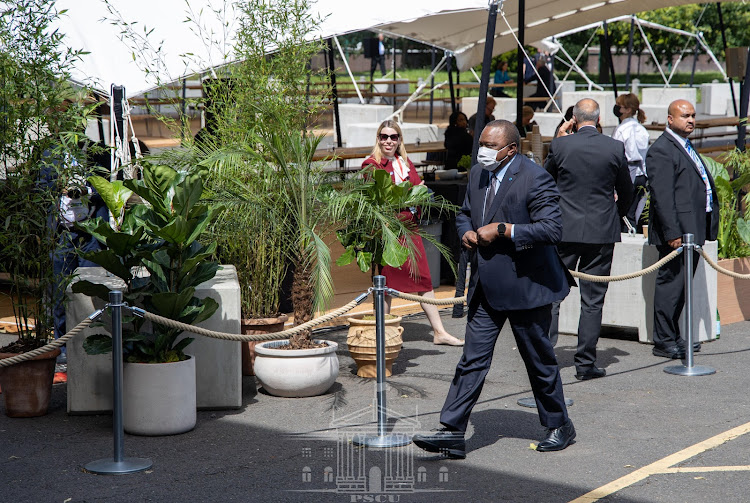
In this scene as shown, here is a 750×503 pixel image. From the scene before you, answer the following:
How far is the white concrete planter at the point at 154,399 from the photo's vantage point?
20.1 feet

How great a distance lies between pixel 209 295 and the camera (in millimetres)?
6684

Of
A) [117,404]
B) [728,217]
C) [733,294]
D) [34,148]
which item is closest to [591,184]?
[728,217]

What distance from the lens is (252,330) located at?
7.53 metres

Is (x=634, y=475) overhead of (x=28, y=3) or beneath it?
beneath

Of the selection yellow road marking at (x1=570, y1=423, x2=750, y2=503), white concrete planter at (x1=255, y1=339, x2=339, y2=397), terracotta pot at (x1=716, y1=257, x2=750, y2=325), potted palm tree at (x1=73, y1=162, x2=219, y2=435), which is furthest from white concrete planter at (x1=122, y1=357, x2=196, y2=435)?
terracotta pot at (x1=716, y1=257, x2=750, y2=325)

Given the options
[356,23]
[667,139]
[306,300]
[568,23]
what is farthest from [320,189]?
[568,23]

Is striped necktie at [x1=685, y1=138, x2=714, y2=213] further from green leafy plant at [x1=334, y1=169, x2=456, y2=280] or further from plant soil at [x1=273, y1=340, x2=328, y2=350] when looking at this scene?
plant soil at [x1=273, y1=340, x2=328, y2=350]

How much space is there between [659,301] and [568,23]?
945 centimetres

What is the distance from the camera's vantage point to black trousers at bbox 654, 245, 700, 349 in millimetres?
8242

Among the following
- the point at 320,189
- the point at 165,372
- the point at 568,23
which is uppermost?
the point at 568,23

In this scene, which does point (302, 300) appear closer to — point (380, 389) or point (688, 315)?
point (380, 389)

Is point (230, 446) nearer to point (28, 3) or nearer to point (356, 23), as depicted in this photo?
point (28, 3)

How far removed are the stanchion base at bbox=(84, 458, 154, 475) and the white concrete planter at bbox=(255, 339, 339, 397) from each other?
4.72 feet

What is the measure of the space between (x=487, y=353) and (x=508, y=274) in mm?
454
